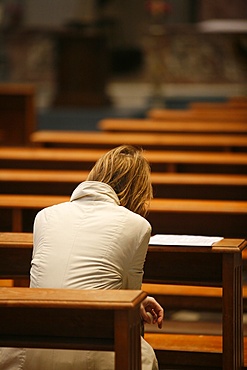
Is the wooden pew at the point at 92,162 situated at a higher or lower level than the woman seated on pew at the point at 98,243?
lower

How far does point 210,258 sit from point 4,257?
2.92 feet

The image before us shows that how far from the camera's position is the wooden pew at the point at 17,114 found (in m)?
13.0

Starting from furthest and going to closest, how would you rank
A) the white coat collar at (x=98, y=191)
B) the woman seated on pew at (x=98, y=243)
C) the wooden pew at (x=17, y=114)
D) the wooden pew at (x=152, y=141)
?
the wooden pew at (x=17, y=114) < the wooden pew at (x=152, y=141) < the white coat collar at (x=98, y=191) < the woman seated on pew at (x=98, y=243)

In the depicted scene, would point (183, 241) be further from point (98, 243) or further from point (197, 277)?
point (98, 243)

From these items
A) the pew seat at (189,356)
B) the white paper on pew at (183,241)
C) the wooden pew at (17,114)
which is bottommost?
the pew seat at (189,356)

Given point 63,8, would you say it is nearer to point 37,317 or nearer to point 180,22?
point 180,22

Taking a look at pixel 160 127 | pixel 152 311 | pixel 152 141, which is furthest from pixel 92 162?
pixel 152 311

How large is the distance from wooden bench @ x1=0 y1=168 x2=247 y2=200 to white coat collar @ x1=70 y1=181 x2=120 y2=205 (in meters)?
2.28

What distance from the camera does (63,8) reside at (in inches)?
815

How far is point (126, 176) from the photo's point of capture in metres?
3.72

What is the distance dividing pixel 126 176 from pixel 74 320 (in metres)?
0.80

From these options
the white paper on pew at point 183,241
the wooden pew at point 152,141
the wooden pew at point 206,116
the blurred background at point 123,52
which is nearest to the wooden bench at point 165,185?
the white paper on pew at point 183,241

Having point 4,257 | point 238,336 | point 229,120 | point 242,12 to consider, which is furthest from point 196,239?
point 242,12

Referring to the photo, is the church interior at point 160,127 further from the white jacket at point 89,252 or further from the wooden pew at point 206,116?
the white jacket at point 89,252
